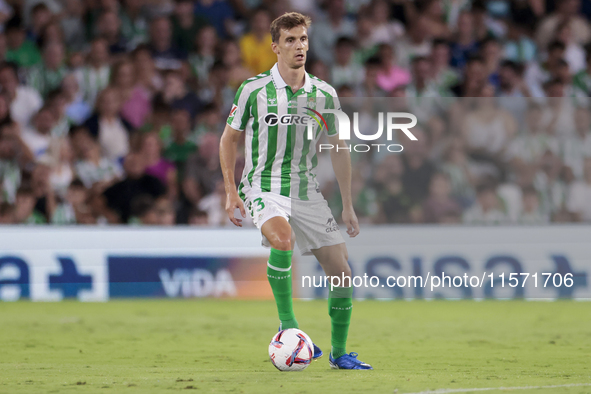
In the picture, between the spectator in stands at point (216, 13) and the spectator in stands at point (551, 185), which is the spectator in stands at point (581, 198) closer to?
the spectator in stands at point (551, 185)

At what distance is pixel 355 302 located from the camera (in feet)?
32.9

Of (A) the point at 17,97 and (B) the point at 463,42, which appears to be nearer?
(A) the point at 17,97

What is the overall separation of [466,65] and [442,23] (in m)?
1.20

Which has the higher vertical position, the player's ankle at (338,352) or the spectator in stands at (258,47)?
the spectator in stands at (258,47)

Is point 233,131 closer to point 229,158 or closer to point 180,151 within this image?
point 229,158

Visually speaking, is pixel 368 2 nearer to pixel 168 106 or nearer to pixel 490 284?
pixel 168 106

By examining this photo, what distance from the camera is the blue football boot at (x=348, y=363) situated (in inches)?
214

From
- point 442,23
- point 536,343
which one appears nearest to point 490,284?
point 536,343

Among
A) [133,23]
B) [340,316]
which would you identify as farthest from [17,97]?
[340,316]

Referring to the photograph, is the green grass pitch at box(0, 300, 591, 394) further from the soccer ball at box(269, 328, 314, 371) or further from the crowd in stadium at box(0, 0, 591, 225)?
the crowd in stadium at box(0, 0, 591, 225)

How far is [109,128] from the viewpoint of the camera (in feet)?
34.8

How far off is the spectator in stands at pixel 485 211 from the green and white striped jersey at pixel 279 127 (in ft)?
16.0

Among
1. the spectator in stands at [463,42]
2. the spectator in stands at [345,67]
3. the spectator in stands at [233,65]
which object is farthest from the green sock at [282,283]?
the spectator in stands at [463,42]

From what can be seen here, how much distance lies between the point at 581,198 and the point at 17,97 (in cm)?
734
